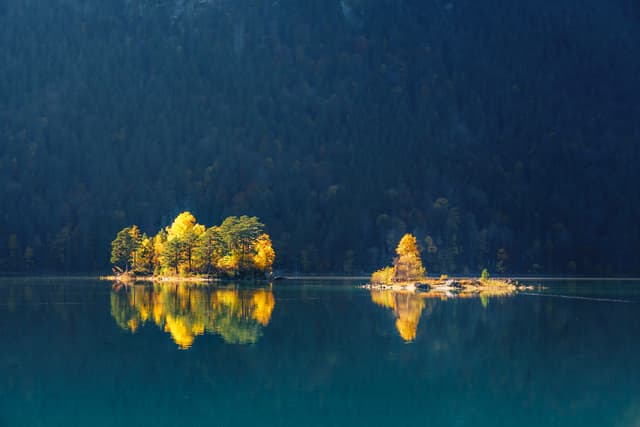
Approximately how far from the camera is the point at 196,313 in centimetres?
5966

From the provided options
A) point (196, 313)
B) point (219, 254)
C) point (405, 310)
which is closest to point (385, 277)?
point (219, 254)

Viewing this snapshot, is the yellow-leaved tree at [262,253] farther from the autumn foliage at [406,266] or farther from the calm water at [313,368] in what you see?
the calm water at [313,368]

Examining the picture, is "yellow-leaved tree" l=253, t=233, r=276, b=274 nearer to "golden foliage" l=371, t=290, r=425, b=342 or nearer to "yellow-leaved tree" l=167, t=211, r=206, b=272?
"yellow-leaved tree" l=167, t=211, r=206, b=272

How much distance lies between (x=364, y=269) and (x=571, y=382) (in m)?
152

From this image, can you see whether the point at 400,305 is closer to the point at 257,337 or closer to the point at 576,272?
the point at 257,337

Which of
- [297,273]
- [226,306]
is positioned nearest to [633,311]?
[226,306]

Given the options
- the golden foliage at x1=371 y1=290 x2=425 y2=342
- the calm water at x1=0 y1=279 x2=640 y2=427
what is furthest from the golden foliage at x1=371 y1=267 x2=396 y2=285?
the calm water at x1=0 y1=279 x2=640 y2=427

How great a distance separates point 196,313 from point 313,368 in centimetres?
2499

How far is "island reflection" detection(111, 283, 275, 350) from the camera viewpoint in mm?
47750

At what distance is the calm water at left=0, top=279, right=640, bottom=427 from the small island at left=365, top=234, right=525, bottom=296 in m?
37.7

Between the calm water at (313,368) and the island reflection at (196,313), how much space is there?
0.22 meters

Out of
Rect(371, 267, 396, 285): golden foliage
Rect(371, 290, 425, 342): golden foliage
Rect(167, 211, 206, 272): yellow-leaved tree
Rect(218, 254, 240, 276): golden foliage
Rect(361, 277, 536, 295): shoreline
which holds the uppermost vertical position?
Rect(167, 211, 206, 272): yellow-leaved tree

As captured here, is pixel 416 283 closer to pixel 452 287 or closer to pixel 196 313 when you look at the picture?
pixel 452 287

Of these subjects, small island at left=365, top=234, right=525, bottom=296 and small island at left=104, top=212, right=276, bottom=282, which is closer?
small island at left=365, top=234, right=525, bottom=296
